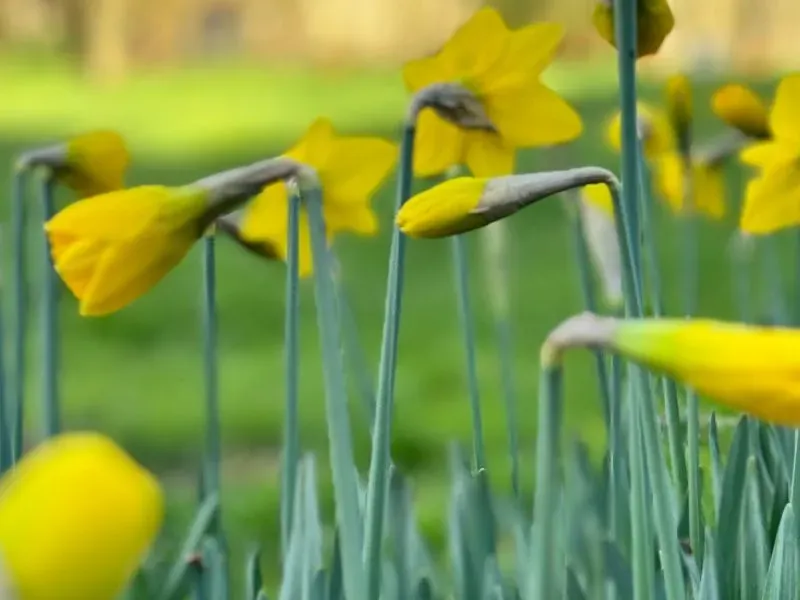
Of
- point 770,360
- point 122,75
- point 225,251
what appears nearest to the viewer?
point 770,360

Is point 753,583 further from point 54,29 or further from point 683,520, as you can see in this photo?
point 54,29

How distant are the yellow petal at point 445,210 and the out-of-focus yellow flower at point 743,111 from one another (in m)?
0.29

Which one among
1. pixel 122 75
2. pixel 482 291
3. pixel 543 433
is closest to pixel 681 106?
pixel 543 433

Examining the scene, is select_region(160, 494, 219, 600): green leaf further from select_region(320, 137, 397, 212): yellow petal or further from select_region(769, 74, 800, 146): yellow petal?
select_region(769, 74, 800, 146): yellow petal

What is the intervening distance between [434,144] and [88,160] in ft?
0.44

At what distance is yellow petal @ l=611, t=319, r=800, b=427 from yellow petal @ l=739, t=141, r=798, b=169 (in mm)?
289

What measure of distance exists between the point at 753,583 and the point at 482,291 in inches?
76.4

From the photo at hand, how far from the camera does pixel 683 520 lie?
459mm

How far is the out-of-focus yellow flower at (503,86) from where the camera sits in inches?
16.7

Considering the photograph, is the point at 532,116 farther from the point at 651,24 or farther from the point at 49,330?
the point at 49,330

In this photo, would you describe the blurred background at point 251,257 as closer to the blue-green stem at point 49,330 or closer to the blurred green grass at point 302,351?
the blurred green grass at point 302,351

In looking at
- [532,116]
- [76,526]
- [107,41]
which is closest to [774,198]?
[532,116]

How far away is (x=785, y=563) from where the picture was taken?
1.22ft

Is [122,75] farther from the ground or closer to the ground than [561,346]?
farther from the ground
